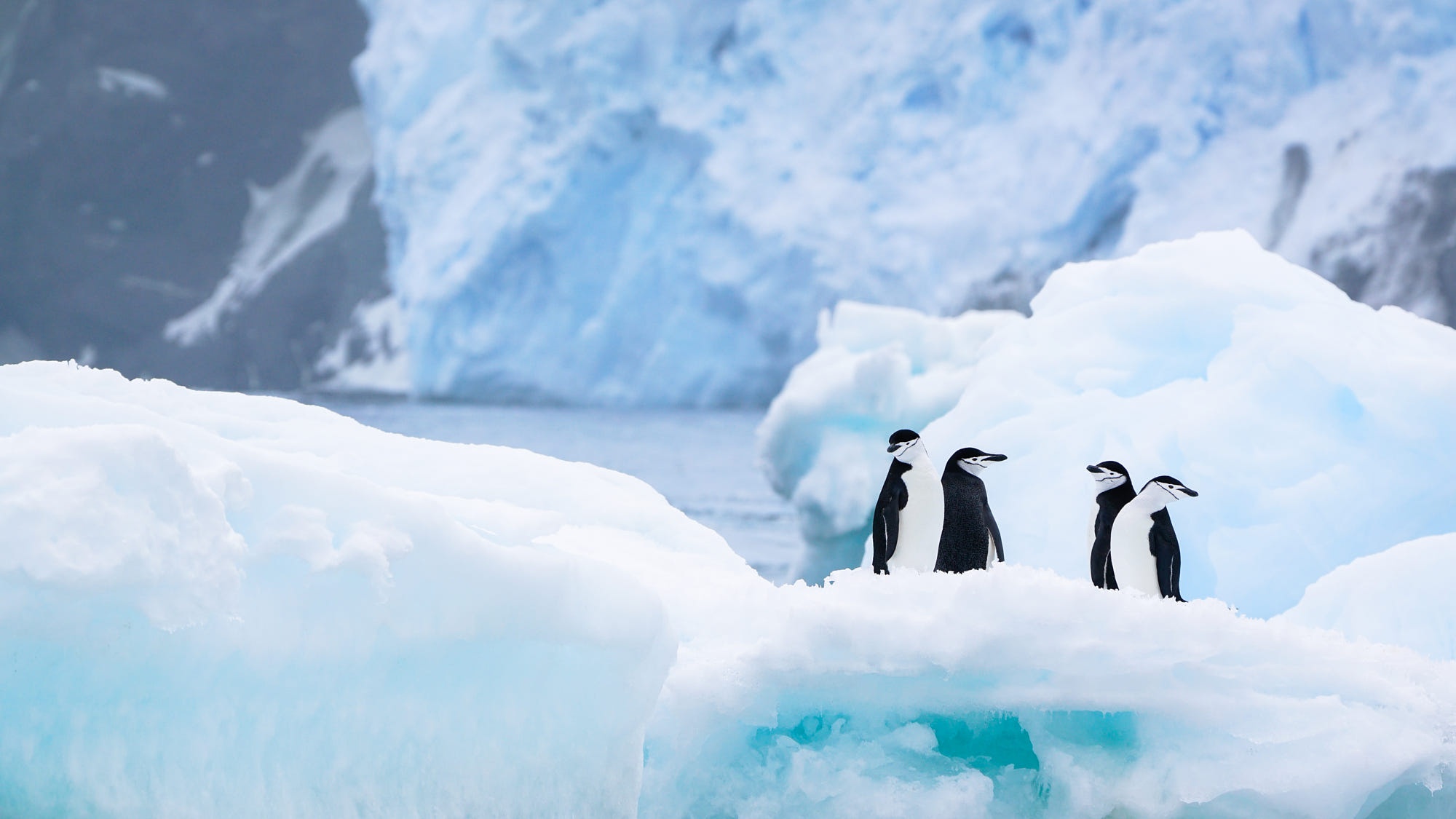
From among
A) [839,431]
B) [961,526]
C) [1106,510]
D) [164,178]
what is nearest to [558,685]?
[961,526]

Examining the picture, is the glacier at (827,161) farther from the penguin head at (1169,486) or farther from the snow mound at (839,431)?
the penguin head at (1169,486)

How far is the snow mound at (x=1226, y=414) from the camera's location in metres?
4.98

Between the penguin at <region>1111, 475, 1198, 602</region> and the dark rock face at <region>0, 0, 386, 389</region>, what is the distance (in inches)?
1284

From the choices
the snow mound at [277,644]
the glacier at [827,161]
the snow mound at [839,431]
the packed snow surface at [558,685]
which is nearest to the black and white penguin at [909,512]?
the packed snow surface at [558,685]

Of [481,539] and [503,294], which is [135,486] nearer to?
[481,539]

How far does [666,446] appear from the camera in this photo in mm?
18609

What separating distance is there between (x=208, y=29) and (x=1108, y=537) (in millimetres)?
36806

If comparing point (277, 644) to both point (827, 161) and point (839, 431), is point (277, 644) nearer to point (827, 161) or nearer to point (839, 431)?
point (839, 431)

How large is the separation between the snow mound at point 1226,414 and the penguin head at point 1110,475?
1315 millimetres

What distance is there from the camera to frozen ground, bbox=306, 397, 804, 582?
38.3 feet

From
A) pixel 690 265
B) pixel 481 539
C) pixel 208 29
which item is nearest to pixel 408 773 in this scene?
pixel 481 539

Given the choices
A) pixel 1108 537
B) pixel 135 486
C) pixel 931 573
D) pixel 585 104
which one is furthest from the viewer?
pixel 585 104

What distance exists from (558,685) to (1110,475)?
6.05ft

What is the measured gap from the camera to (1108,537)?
145 inches
